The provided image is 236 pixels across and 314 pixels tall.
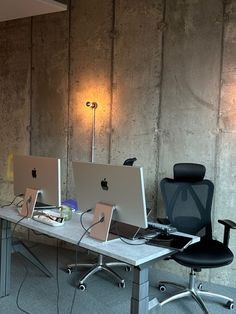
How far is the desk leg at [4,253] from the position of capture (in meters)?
3.15

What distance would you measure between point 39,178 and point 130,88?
5.63 ft

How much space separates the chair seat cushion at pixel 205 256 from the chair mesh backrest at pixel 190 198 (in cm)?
29

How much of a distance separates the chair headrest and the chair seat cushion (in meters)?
0.65

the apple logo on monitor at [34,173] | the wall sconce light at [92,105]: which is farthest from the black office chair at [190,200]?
the wall sconce light at [92,105]

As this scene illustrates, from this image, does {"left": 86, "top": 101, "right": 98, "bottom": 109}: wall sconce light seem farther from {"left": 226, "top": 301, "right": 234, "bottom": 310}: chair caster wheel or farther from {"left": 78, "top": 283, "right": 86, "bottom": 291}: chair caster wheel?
{"left": 226, "top": 301, "right": 234, "bottom": 310}: chair caster wheel

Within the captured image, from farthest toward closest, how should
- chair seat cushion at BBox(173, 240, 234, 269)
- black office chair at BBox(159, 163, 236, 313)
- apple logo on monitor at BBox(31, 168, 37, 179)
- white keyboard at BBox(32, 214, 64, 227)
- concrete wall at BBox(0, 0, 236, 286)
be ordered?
concrete wall at BBox(0, 0, 236, 286) < black office chair at BBox(159, 163, 236, 313) < apple logo on monitor at BBox(31, 168, 37, 179) < chair seat cushion at BBox(173, 240, 234, 269) < white keyboard at BBox(32, 214, 64, 227)

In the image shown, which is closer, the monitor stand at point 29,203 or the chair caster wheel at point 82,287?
the monitor stand at point 29,203

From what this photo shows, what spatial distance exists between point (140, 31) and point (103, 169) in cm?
225

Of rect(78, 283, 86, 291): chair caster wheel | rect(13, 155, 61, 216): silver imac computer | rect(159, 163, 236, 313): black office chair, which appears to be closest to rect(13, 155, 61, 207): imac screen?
rect(13, 155, 61, 216): silver imac computer

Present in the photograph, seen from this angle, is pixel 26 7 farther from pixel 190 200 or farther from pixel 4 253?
pixel 190 200

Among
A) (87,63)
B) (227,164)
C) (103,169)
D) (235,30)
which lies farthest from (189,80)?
(103,169)

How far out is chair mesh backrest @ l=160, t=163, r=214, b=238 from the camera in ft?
11.1

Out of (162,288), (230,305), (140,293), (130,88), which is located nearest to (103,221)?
(140,293)

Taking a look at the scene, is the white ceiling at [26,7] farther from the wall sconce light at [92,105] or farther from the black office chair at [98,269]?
the black office chair at [98,269]
